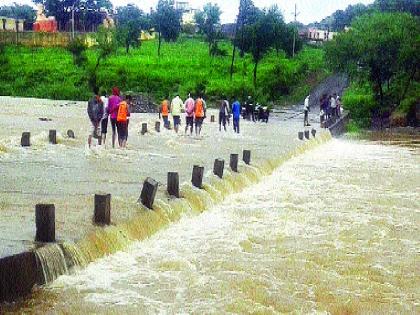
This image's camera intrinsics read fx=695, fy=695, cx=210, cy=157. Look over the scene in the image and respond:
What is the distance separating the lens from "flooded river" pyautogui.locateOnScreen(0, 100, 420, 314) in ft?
27.2

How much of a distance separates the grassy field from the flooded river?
29.6m

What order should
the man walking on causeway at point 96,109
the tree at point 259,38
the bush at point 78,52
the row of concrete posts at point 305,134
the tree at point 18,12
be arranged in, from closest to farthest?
the man walking on causeway at point 96,109, the row of concrete posts at point 305,134, the tree at point 259,38, the bush at point 78,52, the tree at point 18,12

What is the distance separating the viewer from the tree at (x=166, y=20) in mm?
75062

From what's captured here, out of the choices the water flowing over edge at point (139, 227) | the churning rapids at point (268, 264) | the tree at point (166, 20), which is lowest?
the churning rapids at point (268, 264)

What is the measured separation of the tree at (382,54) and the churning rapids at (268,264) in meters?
28.7

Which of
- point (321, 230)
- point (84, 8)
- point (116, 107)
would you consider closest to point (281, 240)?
point (321, 230)

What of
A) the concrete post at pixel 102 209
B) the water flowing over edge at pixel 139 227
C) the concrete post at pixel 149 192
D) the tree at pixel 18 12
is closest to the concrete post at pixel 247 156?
the water flowing over edge at pixel 139 227

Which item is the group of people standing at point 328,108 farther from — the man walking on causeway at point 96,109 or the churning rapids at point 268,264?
the churning rapids at point 268,264

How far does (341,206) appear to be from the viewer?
14375mm

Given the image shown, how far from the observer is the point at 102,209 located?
10.0 m

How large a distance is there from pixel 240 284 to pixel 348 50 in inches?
1499

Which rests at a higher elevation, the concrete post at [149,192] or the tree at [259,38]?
the tree at [259,38]

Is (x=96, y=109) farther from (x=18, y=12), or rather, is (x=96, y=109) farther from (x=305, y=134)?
(x=18, y=12)

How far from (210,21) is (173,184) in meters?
66.6
